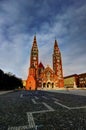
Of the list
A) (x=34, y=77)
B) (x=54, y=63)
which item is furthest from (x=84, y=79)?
(x=34, y=77)

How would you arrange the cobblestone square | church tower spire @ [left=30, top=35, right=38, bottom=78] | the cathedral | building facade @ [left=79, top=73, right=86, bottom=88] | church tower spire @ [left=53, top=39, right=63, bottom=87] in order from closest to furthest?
1. the cobblestone square
2. the cathedral
3. church tower spire @ [left=53, top=39, right=63, bottom=87]
4. church tower spire @ [left=30, top=35, right=38, bottom=78]
5. building facade @ [left=79, top=73, right=86, bottom=88]

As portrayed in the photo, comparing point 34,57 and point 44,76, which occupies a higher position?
point 34,57

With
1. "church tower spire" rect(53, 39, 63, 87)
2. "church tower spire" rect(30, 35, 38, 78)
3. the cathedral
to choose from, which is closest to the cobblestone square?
the cathedral

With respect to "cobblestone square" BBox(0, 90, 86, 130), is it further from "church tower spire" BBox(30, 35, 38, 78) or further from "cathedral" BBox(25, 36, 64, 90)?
"church tower spire" BBox(30, 35, 38, 78)

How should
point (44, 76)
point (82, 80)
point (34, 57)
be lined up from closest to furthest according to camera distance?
→ point (44, 76) → point (34, 57) → point (82, 80)

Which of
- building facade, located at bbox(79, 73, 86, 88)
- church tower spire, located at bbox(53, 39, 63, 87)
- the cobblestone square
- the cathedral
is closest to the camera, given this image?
the cobblestone square

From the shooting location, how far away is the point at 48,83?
97.8m

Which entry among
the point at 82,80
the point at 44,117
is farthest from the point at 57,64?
the point at 44,117

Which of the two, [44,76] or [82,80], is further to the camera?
A: [82,80]

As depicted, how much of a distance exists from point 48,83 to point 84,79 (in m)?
35.9

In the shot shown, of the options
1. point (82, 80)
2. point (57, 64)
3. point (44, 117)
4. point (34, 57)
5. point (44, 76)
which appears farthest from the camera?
point (82, 80)

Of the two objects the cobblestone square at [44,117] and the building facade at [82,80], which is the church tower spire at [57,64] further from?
the cobblestone square at [44,117]

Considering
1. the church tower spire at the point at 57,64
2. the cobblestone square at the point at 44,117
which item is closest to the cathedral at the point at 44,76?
the church tower spire at the point at 57,64

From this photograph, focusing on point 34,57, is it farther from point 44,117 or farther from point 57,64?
point 44,117
